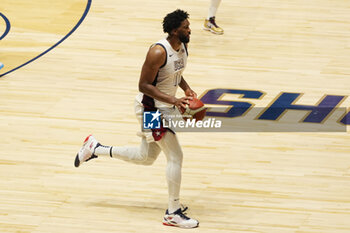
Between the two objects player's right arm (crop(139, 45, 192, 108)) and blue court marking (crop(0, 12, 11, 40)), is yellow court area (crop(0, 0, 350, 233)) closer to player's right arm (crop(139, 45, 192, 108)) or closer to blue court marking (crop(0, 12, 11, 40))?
blue court marking (crop(0, 12, 11, 40))

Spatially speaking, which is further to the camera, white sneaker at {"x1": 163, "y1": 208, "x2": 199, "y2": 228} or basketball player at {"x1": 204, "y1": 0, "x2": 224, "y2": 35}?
basketball player at {"x1": 204, "y1": 0, "x2": 224, "y2": 35}

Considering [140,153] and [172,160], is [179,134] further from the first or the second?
[172,160]

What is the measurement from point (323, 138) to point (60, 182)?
3.29 m

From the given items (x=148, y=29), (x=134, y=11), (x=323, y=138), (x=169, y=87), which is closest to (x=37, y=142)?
(x=169, y=87)

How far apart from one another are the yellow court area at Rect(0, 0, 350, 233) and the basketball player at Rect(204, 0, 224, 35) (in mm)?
174

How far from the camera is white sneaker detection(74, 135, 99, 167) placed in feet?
27.2

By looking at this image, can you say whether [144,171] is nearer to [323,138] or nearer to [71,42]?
[323,138]

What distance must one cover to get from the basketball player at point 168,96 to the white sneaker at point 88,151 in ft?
1.38

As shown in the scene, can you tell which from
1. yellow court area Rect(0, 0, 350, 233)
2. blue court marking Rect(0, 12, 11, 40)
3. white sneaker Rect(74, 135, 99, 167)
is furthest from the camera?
blue court marking Rect(0, 12, 11, 40)

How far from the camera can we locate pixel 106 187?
28.1 ft

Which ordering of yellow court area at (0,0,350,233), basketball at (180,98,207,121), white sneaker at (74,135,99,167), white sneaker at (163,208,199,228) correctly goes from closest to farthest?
basketball at (180,98,207,121), white sneaker at (163,208,199,228), yellow court area at (0,0,350,233), white sneaker at (74,135,99,167)

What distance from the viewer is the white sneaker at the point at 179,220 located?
25.3 ft

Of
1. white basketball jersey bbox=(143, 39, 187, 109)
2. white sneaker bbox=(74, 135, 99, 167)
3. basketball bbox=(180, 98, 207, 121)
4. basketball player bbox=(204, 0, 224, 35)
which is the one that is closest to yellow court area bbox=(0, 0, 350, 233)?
basketball player bbox=(204, 0, 224, 35)

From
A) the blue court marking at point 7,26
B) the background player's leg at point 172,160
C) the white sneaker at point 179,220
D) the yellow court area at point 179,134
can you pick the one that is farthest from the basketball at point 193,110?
the blue court marking at point 7,26
